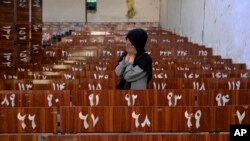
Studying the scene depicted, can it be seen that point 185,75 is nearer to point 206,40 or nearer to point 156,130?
point 156,130

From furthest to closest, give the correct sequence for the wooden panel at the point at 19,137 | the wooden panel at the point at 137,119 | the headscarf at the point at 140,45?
the headscarf at the point at 140,45
the wooden panel at the point at 137,119
the wooden panel at the point at 19,137

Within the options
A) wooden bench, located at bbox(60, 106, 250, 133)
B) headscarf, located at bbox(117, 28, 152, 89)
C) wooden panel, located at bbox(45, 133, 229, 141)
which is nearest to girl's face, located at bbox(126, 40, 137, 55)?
headscarf, located at bbox(117, 28, 152, 89)

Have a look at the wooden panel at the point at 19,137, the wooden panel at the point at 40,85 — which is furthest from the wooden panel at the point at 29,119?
the wooden panel at the point at 40,85

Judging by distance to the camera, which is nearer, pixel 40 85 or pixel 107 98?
pixel 107 98

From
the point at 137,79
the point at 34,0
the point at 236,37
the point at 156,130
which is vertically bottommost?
the point at 156,130

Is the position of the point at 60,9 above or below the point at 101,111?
above

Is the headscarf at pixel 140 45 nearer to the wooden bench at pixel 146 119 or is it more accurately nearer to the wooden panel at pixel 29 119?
the wooden bench at pixel 146 119

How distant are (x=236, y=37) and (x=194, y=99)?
11.2 feet

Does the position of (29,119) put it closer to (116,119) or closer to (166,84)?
(116,119)

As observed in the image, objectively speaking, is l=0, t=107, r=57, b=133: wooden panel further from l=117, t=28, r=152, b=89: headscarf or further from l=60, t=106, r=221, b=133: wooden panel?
l=117, t=28, r=152, b=89: headscarf

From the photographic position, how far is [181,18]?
1438cm

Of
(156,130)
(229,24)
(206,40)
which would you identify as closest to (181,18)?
(206,40)

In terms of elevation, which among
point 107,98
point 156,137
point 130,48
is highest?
point 130,48

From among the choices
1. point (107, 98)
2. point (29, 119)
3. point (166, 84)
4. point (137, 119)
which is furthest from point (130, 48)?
point (166, 84)
